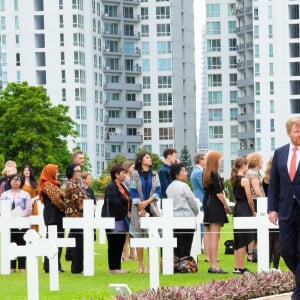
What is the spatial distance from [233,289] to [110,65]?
15129 cm

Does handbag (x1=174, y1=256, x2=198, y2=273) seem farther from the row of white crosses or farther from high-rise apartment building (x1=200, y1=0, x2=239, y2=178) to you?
high-rise apartment building (x1=200, y1=0, x2=239, y2=178)

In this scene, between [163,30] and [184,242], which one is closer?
[184,242]

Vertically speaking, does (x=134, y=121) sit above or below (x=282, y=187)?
above

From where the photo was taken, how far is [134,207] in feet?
74.7

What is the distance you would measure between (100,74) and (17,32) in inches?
463

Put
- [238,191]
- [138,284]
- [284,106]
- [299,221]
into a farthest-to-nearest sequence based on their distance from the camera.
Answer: [284,106], [238,191], [138,284], [299,221]

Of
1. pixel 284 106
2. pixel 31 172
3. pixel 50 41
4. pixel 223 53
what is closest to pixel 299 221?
pixel 31 172

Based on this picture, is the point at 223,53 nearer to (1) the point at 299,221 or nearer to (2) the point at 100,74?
(2) the point at 100,74

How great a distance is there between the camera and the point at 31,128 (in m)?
109

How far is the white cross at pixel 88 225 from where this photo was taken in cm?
2270

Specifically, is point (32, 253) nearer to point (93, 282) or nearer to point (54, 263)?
point (54, 263)

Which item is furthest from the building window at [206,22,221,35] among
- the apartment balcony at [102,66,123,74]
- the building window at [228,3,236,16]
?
the apartment balcony at [102,66,123,74]

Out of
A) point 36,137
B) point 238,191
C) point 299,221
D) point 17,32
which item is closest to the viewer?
point 299,221

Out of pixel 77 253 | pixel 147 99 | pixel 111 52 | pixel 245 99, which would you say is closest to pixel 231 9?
pixel 245 99
